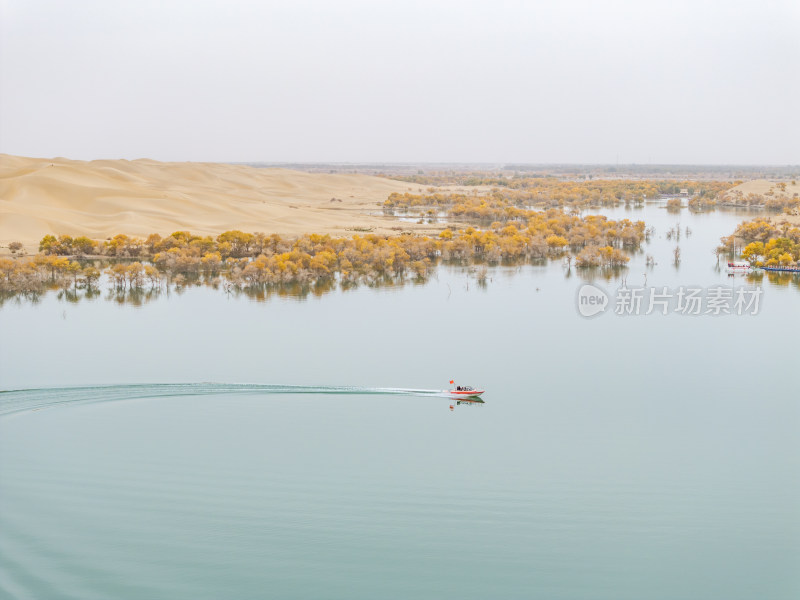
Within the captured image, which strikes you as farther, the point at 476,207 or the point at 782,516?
the point at 476,207

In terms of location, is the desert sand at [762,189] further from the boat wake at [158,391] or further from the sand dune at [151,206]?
the boat wake at [158,391]

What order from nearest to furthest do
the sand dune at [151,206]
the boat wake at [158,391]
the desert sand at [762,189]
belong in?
the boat wake at [158,391]
the sand dune at [151,206]
the desert sand at [762,189]

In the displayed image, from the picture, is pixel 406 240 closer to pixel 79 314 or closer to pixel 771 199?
pixel 79 314

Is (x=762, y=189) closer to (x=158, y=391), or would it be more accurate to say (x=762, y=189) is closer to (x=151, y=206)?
(x=151, y=206)

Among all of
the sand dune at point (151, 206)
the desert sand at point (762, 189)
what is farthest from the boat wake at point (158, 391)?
the desert sand at point (762, 189)

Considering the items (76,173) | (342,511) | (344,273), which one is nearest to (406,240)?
(344,273)

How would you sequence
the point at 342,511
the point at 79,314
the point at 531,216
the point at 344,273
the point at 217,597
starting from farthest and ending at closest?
the point at 531,216 < the point at 344,273 < the point at 79,314 < the point at 342,511 < the point at 217,597

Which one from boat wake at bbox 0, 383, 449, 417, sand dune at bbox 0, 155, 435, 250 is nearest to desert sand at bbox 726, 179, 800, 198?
sand dune at bbox 0, 155, 435, 250
